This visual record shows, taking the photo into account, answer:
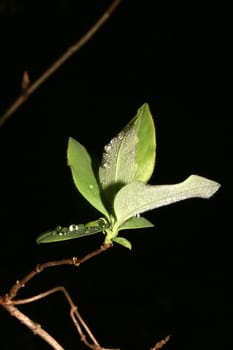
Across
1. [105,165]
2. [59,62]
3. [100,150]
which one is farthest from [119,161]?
[100,150]

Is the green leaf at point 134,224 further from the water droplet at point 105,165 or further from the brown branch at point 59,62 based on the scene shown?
the brown branch at point 59,62

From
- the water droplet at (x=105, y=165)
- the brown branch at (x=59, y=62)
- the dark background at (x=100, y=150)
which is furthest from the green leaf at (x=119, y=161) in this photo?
the dark background at (x=100, y=150)

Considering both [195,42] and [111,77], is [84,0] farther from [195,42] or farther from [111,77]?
[195,42]

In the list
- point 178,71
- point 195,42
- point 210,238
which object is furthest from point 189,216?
point 195,42

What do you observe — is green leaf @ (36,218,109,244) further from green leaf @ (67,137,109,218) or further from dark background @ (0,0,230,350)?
dark background @ (0,0,230,350)

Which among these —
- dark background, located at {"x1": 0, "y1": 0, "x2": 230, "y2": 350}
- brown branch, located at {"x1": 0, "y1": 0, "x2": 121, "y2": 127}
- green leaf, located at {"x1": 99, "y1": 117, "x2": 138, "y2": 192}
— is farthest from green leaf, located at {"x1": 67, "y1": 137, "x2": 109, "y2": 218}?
dark background, located at {"x1": 0, "y1": 0, "x2": 230, "y2": 350}

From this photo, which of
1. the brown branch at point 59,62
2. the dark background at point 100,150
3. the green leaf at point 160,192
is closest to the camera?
the green leaf at point 160,192
